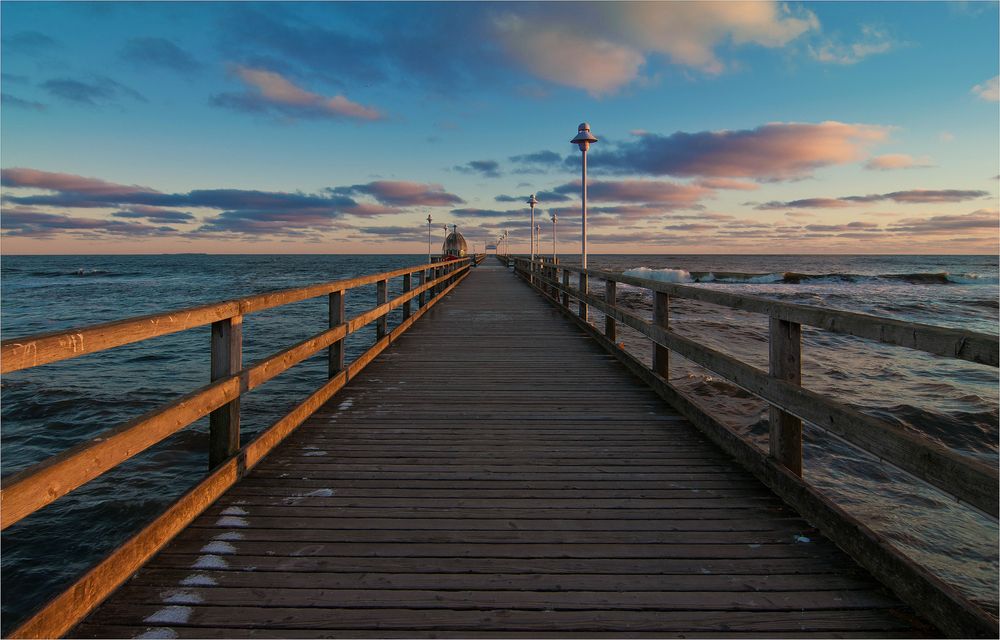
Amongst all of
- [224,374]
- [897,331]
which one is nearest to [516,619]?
[897,331]

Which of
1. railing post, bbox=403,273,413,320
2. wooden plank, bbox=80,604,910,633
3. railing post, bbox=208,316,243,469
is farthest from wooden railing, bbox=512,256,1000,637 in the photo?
railing post, bbox=403,273,413,320

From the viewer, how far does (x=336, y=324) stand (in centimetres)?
514

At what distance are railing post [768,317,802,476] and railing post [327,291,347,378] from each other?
3.66 metres

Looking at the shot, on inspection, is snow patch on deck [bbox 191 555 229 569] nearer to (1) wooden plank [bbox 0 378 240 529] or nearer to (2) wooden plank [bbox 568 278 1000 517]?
(1) wooden plank [bbox 0 378 240 529]

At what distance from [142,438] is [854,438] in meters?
2.97

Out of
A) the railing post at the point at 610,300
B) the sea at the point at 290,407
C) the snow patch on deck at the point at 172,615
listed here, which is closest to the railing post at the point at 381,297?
the sea at the point at 290,407

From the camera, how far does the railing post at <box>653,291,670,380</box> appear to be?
5004 mm

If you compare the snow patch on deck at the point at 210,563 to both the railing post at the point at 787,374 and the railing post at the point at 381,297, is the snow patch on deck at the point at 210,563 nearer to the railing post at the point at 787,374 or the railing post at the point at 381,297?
the railing post at the point at 787,374

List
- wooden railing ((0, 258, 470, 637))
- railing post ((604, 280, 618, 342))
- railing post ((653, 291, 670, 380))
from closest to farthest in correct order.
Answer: wooden railing ((0, 258, 470, 637)), railing post ((653, 291, 670, 380)), railing post ((604, 280, 618, 342))

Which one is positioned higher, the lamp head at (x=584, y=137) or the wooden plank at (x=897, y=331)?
the lamp head at (x=584, y=137)

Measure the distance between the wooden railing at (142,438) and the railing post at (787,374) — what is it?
2.85 meters

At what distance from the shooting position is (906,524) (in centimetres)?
491

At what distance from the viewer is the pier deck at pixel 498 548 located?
2.01 meters

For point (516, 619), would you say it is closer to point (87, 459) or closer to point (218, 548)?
point (218, 548)
